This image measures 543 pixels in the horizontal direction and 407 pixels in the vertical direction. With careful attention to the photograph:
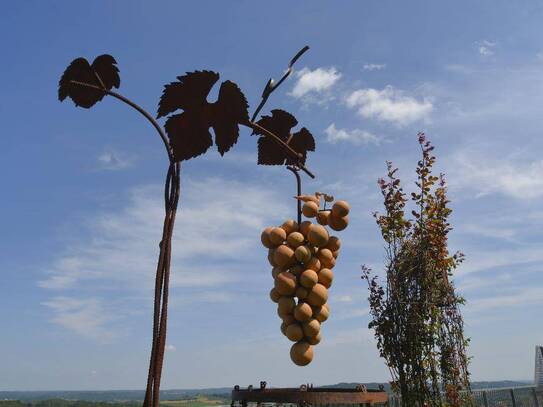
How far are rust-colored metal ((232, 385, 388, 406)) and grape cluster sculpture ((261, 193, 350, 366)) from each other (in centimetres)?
10

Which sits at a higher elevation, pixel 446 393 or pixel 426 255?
pixel 426 255

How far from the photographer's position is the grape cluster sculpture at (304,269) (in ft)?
4.52

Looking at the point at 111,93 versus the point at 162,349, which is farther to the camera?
the point at 111,93

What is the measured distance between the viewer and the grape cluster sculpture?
4.52ft

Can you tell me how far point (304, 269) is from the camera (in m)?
1.43

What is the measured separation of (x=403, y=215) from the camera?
5.53m

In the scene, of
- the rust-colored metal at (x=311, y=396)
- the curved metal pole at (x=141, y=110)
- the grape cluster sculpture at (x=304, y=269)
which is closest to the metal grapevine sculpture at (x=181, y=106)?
the curved metal pole at (x=141, y=110)

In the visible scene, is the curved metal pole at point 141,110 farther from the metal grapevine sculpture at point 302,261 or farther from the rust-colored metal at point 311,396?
the rust-colored metal at point 311,396

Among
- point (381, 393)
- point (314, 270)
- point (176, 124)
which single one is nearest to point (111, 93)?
point (176, 124)

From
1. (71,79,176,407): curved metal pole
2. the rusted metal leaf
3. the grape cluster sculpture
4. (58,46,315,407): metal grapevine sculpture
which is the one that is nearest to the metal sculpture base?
the grape cluster sculpture

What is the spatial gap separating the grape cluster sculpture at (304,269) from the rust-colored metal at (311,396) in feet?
0.34

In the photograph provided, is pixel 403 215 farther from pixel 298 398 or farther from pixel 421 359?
pixel 298 398

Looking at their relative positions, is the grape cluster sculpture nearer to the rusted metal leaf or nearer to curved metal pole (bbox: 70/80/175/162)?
curved metal pole (bbox: 70/80/175/162)

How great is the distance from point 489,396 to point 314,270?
16.7 m
